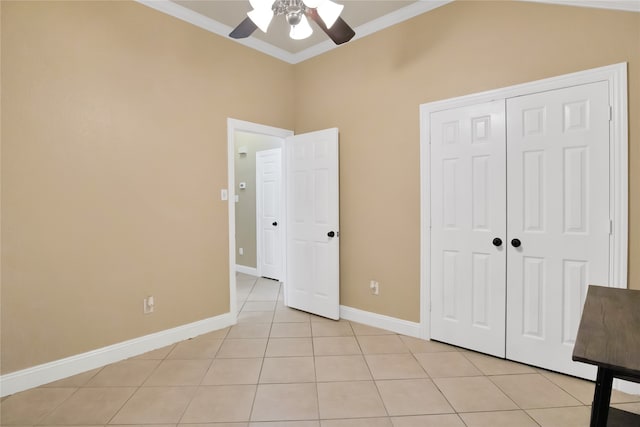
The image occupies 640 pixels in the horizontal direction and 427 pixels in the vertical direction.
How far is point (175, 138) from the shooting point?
9.78ft

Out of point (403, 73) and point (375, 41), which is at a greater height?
point (375, 41)

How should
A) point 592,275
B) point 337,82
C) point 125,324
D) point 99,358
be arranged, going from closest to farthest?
1. point 592,275
2. point 99,358
3. point 125,324
4. point 337,82

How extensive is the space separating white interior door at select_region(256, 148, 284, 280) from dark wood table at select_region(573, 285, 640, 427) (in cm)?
412

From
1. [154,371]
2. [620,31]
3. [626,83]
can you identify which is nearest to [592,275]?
[626,83]

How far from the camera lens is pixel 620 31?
2.08 meters

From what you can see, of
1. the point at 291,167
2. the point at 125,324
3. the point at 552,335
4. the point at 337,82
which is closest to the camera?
the point at 552,335

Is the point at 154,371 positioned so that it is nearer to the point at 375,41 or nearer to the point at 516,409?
the point at 516,409

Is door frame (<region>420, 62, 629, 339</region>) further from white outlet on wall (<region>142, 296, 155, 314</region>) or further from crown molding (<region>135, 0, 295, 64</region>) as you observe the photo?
white outlet on wall (<region>142, 296, 155, 314</region>)

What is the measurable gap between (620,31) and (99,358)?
434 cm

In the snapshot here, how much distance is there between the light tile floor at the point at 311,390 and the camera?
1.91 m

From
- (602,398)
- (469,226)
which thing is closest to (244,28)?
(469,226)

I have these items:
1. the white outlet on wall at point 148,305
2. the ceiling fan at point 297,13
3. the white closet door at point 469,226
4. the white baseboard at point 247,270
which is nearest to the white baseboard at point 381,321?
the white closet door at point 469,226

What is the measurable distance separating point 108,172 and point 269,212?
2.89m

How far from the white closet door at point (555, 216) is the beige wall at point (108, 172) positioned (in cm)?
265
